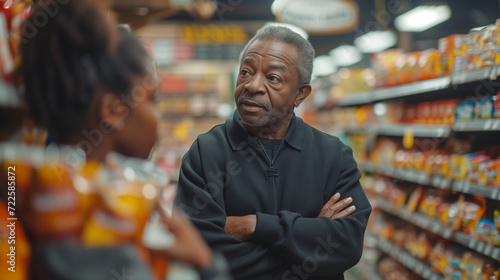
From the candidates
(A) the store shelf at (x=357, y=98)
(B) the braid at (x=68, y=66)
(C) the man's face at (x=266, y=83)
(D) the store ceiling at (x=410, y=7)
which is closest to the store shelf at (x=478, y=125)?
(C) the man's face at (x=266, y=83)

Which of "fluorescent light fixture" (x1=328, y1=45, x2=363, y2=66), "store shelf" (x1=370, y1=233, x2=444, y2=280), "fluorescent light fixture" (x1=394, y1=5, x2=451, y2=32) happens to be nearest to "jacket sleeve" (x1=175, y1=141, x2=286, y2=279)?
"store shelf" (x1=370, y1=233, x2=444, y2=280)

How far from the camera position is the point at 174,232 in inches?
33.8

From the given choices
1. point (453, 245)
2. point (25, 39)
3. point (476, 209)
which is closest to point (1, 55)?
point (25, 39)

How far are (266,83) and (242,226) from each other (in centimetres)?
55

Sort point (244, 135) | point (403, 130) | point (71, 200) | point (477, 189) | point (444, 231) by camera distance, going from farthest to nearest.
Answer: point (403, 130), point (444, 231), point (477, 189), point (244, 135), point (71, 200)

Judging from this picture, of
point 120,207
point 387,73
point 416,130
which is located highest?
point 387,73

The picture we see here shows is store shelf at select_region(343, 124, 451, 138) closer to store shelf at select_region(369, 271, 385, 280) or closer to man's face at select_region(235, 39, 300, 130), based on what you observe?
store shelf at select_region(369, 271, 385, 280)

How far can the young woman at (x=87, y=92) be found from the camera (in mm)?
743

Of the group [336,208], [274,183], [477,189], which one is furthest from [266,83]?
[477,189]

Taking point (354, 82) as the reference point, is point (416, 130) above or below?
below

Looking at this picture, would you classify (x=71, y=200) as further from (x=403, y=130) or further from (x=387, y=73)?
(x=387, y=73)

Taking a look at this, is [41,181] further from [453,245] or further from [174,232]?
[453,245]

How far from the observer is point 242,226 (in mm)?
1653

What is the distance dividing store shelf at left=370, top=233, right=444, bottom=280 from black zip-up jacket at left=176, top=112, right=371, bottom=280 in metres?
2.25
